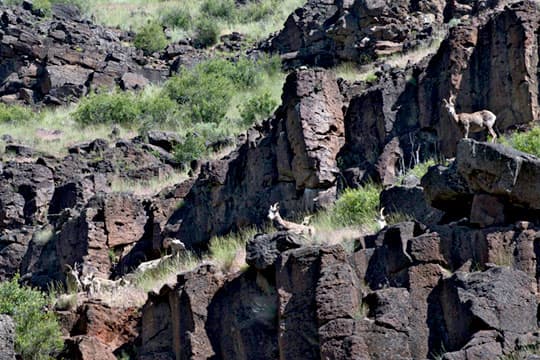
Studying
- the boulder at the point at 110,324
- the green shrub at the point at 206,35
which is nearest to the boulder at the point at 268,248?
the boulder at the point at 110,324

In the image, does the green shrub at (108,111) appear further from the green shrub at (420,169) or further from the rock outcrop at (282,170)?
the green shrub at (420,169)

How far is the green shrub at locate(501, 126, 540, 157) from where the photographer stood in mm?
21344

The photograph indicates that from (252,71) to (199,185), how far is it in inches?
746

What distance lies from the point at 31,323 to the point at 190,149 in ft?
49.9

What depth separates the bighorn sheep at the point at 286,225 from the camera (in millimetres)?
22016

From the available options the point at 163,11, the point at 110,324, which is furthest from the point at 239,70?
the point at 110,324

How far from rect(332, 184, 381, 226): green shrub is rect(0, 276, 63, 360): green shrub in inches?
219

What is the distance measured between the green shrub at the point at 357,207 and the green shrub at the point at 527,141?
2638 millimetres

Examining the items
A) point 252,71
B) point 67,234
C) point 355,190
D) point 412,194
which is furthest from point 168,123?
point 412,194

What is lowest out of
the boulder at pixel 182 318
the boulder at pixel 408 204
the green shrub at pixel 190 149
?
the green shrub at pixel 190 149

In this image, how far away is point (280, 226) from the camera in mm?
23250

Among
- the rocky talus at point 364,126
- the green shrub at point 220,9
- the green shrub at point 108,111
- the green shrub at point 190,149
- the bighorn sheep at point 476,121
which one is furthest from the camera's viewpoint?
the green shrub at point 220,9

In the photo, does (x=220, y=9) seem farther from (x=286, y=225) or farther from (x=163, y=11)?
(x=286, y=225)

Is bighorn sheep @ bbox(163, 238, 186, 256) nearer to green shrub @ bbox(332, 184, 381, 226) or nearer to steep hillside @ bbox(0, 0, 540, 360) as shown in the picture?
steep hillside @ bbox(0, 0, 540, 360)
